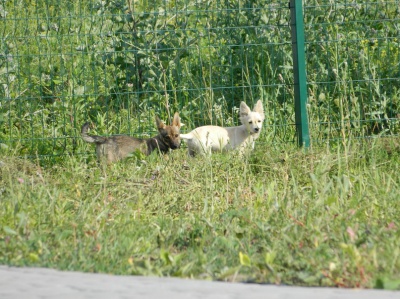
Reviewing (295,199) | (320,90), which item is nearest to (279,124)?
(320,90)

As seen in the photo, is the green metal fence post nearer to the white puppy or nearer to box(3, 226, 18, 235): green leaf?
the white puppy

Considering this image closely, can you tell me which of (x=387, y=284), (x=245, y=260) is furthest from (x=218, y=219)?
(x=387, y=284)

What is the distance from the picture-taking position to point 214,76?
371 inches

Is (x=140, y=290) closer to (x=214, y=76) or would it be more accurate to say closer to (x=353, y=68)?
(x=214, y=76)

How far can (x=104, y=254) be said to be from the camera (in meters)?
4.81

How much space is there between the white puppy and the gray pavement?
4468 millimetres

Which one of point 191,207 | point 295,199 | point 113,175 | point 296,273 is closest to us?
point 296,273

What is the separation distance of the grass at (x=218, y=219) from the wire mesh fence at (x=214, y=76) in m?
1.16

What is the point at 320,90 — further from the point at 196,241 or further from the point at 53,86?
the point at 196,241

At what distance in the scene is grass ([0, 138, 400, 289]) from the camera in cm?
458

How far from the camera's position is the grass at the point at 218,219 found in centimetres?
458

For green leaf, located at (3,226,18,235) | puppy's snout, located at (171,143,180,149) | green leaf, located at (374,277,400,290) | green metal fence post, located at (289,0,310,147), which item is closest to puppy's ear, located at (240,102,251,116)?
green metal fence post, located at (289,0,310,147)

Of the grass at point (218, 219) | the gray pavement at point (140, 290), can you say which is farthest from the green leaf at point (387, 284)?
the gray pavement at point (140, 290)

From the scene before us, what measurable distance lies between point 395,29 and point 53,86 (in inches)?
154
